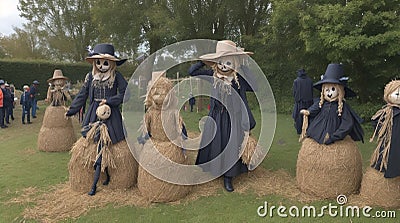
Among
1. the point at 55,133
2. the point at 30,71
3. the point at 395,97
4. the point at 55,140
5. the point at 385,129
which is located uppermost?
the point at 30,71

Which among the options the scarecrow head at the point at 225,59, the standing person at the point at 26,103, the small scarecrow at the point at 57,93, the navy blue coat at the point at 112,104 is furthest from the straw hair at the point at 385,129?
the standing person at the point at 26,103

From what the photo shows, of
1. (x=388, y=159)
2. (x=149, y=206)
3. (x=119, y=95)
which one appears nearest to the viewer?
(x=388, y=159)

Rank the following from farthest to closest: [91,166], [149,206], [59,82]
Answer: [59,82]
[91,166]
[149,206]

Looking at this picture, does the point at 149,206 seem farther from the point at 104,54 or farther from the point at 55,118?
the point at 55,118

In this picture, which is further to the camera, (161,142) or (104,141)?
(104,141)

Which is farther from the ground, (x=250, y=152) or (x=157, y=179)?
(x=250, y=152)

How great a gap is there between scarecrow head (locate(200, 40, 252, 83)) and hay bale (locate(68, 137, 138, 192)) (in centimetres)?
155

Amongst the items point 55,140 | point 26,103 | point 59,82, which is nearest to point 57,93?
point 59,82

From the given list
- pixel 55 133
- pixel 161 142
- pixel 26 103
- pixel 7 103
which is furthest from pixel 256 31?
pixel 161 142

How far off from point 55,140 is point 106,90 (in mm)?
3002

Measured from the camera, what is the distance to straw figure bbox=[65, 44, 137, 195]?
429cm

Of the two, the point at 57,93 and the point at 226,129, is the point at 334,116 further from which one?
the point at 57,93

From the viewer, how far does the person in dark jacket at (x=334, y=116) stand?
162 inches

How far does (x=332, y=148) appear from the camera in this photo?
4082 mm
